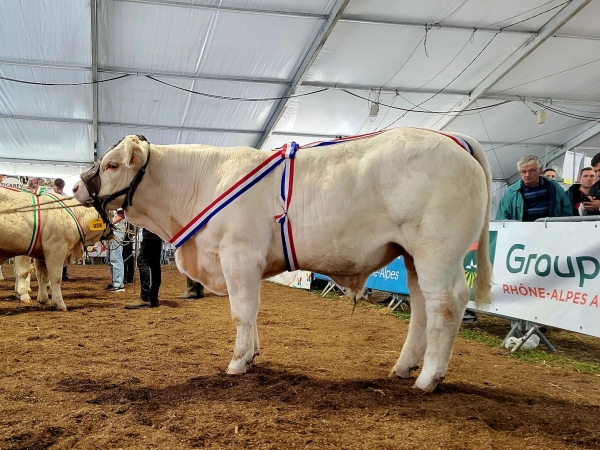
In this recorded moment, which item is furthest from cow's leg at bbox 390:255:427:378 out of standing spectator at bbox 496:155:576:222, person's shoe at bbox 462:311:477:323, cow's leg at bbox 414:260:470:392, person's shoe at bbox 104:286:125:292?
person's shoe at bbox 104:286:125:292

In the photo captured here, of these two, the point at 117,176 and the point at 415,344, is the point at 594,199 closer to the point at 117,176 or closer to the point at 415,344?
the point at 415,344

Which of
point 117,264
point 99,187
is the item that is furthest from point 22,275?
point 99,187

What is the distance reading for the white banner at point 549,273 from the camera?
15.9 ft

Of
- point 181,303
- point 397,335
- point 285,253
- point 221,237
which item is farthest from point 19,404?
point 181,303

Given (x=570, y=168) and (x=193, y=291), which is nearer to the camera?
(x=193, y=291)

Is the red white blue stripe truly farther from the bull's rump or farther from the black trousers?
the black trousers

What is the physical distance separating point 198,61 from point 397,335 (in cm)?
979

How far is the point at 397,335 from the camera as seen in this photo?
239 inches

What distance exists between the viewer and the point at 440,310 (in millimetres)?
3385

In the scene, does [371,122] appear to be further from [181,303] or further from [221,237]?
[221,237]

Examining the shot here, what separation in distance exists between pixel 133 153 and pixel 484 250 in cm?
298

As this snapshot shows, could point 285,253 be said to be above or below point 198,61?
below

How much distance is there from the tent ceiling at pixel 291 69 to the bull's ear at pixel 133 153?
781cm

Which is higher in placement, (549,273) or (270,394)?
(549,273)
